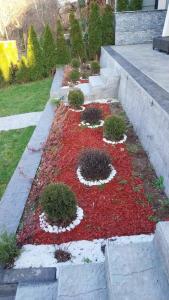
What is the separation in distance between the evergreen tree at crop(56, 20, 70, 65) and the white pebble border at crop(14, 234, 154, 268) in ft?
36.4

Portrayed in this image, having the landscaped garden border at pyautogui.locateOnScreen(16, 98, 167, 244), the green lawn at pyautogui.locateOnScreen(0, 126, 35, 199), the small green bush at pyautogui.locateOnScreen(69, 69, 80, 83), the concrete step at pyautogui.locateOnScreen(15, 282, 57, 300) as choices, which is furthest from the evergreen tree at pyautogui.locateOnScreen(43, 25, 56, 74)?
the concrete step at pyautogui.locateOnScreen(15, 282, 57, 300)

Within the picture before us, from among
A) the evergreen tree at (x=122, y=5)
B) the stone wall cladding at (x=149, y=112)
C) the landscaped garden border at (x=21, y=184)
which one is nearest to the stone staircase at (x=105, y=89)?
the stone wall cladding at (x=149, y=112)

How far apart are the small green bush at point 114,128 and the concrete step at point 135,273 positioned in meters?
2.98

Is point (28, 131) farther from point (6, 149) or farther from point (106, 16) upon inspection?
point (106, 16)

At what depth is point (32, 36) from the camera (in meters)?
12.3

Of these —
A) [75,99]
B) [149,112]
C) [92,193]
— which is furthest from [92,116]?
[92,193]

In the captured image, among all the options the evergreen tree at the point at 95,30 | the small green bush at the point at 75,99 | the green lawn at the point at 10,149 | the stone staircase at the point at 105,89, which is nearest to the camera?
the green lawn at the point at 10,149

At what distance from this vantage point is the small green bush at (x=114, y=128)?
18.0 feet

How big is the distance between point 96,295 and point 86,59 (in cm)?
1255

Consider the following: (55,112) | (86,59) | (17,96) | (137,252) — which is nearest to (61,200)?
(137,252)

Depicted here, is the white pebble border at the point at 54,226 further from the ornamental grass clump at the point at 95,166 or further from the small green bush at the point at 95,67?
the small green bush at the point at 95,67

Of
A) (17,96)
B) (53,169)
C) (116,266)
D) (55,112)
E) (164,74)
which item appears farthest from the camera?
(17,96)

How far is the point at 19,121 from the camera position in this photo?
7.98 meters

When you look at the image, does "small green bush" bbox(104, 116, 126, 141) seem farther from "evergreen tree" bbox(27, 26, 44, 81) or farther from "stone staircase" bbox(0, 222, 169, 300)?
"evergreen tree" bbox(27, 26, 44, 81)
